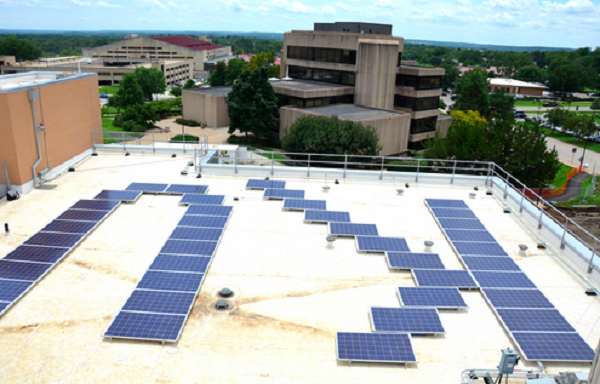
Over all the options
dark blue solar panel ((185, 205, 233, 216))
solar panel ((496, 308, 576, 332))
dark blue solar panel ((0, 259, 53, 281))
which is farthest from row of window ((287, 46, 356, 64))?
dark blue solar panel ((0, 259, 53, 281))

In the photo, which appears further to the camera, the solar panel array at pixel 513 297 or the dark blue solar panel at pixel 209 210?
the dark blue solar panel at pixel 209 210

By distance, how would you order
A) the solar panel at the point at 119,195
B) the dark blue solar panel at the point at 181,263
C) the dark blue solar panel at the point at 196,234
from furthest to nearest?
the solar panel at the point at 119,195, the dark blue solar panel at the point at 196,234, the dark blue solar panel at the point at 181,263

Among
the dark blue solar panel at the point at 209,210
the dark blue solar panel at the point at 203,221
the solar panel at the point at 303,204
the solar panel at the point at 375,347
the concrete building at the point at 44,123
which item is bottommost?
the solar panel at the point at 375,347

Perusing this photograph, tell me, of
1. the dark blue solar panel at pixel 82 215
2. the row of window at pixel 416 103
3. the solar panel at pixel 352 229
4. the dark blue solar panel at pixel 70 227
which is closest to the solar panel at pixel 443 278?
the solar panel at pixel 352 229

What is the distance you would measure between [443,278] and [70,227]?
14861mm

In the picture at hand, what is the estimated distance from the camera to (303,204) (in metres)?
21.7

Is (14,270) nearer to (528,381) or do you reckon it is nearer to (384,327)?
(384,327)

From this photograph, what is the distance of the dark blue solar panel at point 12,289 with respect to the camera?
13.8 m

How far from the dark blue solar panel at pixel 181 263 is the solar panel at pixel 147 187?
690 cm

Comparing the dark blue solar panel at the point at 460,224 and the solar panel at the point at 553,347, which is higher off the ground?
the dark blue solar panel at the point at 460,224

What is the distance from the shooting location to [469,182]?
25.6 metres

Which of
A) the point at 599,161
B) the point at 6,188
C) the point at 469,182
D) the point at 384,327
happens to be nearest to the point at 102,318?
the point at 384,327

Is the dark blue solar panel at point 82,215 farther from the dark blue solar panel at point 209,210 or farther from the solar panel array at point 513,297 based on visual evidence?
the solar panel array at point 513,297

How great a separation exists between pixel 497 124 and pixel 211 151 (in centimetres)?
3424
